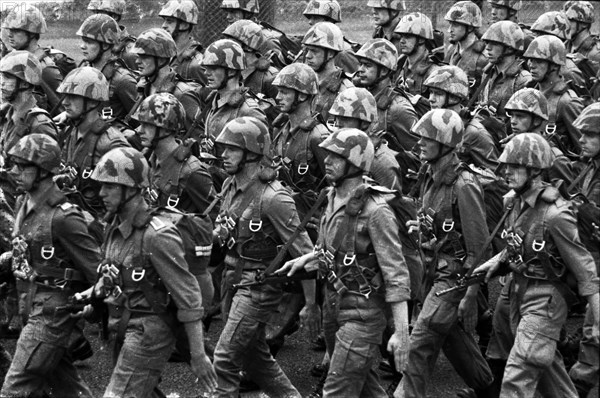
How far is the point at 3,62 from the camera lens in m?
14.4

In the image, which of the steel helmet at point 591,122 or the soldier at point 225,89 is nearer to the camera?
the steel helmet at point 591,122

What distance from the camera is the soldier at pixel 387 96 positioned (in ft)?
46.9

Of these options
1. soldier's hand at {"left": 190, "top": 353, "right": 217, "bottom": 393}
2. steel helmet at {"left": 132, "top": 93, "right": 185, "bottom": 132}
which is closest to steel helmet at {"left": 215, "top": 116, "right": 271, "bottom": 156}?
steel helmet at {"left": 132, "top": 93, "right": 185, "bottom": 132}

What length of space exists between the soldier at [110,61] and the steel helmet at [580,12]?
5.64 m

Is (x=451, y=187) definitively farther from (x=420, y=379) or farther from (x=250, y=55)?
(x=250, y=55)

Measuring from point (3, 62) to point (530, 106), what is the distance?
16.3 feet

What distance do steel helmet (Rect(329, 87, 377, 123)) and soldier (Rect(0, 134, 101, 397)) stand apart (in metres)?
2.78

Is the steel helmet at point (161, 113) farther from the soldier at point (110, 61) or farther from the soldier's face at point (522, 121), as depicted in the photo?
the soldier's face at point (522, 121)

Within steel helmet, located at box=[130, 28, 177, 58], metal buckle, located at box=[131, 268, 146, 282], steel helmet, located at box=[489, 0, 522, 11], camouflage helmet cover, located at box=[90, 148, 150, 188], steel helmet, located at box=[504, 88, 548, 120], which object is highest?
camouflage helmet cover, located at box=[90, 148, 150, 188]

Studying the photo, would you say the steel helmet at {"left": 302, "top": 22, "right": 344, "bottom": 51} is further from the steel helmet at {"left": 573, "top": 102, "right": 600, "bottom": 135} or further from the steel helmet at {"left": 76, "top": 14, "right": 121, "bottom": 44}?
the steel helmet at {"left": 573, "top": 102, "right": 600, "bottom": 135}

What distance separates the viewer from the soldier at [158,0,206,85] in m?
16.8

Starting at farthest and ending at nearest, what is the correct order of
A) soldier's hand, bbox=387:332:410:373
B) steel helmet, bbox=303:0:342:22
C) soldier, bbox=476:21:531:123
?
steel helmet, bbox=303:0:342:22 < soldier, bbox=476:21:531:123 < soldier's hand, bbox=387:332:410:373

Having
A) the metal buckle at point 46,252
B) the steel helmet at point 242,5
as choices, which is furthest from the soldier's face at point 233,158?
the steel helmet at point 242,5

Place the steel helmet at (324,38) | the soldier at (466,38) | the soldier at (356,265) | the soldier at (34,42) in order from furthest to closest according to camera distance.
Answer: the soldier at (466,38) < the soldier at (34,42) < the steel helmet at (324,38) < the soldier at (356,265)
